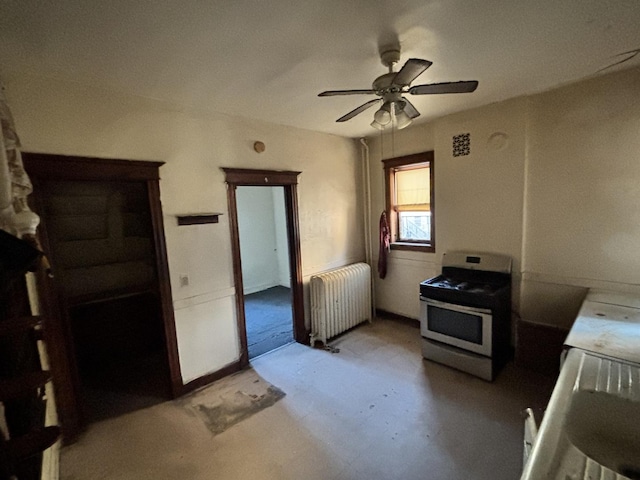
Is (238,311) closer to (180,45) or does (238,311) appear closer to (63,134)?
(63,134)

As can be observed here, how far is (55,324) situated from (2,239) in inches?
77.0

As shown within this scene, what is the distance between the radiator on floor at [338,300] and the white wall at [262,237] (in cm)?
245

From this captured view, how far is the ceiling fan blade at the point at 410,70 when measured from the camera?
1503mm

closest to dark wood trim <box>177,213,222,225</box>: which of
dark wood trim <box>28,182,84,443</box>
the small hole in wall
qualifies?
dark wood trim <box>28,182,84,443</box>

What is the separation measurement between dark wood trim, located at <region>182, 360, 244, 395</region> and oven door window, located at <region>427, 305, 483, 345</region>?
2052 mm

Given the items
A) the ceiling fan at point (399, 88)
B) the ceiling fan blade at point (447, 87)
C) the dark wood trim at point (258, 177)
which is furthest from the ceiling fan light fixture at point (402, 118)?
the dark wood trim at point (258, 177)

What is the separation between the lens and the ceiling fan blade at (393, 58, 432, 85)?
4.93ft

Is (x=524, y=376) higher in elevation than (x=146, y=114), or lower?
lower

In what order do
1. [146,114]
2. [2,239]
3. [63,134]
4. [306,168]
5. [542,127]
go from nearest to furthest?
[2,239] < [63,134] < [146,114] < [542,127] < [306,168]

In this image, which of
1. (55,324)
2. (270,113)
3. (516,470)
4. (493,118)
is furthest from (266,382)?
(493,118)

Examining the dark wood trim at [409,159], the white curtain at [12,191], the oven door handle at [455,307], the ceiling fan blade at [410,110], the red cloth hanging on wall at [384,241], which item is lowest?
the oven door handle at [455,307]

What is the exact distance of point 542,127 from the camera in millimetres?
2775

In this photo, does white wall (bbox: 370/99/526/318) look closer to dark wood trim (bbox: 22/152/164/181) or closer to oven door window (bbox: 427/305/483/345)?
oven door window (bbox: 427/305/483/345)

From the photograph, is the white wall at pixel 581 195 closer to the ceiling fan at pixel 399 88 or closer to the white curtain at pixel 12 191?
the ceiling fan at pixel 399 88
